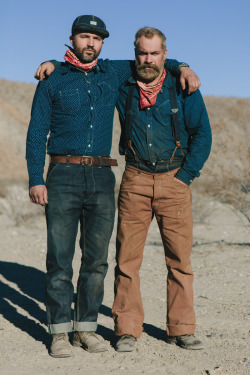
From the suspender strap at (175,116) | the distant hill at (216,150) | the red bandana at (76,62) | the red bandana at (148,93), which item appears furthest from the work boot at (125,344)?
the distant hill at (216,150)

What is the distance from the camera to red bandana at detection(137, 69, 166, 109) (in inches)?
173

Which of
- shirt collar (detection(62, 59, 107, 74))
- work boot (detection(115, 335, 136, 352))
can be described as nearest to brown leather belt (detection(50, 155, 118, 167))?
shirt collar (detection(62, 59, 107, 74))

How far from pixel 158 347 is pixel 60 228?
129cm

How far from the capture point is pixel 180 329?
458cm

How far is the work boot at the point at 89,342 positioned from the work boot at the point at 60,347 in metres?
0.12

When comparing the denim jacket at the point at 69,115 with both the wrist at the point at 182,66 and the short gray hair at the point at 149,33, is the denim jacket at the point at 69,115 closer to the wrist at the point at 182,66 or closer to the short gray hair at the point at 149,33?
the short gray hair at the point at 149,33

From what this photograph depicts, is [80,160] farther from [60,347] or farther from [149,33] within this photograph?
[60,347]

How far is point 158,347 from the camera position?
4.57m

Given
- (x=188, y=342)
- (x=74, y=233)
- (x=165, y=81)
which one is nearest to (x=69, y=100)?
(x=165, y=81)

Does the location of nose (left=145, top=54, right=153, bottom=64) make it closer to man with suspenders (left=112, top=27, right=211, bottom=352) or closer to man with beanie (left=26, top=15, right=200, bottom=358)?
man with suspenders (left=112, top=27, right=211, bottom=352)

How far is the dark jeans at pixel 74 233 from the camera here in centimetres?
430

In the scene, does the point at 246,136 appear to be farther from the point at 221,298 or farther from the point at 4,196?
the point at 4,196

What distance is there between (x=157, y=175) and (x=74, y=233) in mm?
815

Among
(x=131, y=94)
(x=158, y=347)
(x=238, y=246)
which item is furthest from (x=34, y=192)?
(x=238, y=246)
